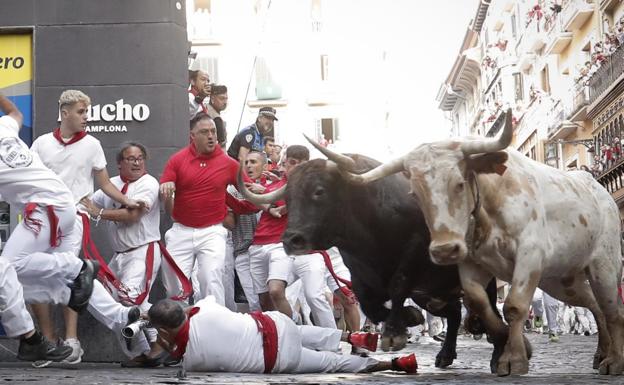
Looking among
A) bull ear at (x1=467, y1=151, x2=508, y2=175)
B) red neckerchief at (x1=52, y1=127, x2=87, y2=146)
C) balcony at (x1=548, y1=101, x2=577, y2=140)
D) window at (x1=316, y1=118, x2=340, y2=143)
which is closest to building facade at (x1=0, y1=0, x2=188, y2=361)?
red neckerchief at (x1=52, y1=127, x2=87, y2=146)

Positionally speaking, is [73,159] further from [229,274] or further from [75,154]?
[229,274]

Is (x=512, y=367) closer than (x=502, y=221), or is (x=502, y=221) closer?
(x=512, y=367)

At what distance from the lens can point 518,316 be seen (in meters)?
8.12

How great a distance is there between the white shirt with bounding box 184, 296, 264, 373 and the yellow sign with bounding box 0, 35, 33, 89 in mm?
4769

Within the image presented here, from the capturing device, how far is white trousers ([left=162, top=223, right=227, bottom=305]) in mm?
10641

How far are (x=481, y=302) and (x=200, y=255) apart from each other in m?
3.13

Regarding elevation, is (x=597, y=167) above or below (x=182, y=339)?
above

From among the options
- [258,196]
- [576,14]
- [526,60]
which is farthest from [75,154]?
[526,60]

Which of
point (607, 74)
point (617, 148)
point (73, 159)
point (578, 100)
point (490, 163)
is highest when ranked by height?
point (607, 74)

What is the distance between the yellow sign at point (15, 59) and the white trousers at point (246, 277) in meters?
2.81

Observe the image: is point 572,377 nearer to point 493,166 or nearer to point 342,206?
point 493,166

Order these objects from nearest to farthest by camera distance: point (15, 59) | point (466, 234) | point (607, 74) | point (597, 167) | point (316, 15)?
point (466, 234), point (15, 59), point (607, 74), point (597, 167), point (316, 15)

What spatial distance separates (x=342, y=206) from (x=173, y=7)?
4.19 meters

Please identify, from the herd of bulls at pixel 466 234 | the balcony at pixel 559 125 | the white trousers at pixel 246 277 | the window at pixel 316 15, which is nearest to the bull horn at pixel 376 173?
the herd of bulls at pixel 466 234
